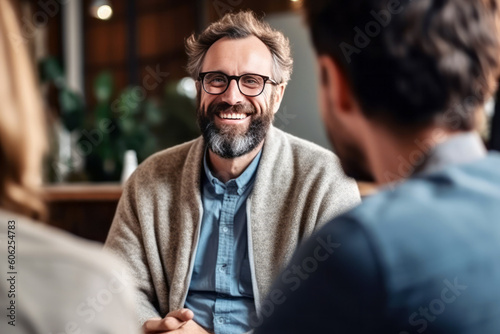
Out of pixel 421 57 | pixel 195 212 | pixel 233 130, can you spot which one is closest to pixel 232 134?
pixel 233 130

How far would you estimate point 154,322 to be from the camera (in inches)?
56.6

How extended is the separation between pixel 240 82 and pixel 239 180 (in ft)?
0.86

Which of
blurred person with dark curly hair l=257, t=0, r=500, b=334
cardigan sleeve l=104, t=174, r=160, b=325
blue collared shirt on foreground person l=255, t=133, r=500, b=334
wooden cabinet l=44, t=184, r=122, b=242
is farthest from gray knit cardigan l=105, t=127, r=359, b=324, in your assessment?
wooden cabinet l=44, t=184, r=122, b=242

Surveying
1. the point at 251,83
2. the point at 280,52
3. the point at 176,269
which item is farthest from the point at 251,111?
the point at 176,269

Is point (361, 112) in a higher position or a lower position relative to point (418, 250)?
higher

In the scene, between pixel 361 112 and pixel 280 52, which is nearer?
pixel 361 112

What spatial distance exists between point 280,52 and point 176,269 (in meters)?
0.64

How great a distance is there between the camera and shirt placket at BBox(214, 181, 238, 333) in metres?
1.46

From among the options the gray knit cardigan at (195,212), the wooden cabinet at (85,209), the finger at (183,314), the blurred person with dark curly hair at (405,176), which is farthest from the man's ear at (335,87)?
the wooden cabinet at (85,209)

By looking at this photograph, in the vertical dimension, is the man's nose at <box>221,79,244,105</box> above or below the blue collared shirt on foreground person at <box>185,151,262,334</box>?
above

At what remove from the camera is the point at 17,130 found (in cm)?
68

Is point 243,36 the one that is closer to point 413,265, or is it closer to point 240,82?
point 240,82

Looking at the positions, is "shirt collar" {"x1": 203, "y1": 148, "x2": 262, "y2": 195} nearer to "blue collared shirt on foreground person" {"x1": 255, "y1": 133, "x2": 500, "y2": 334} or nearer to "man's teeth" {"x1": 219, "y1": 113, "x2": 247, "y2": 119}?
"man's teeth" {"x1": 219, "y1": 113, "x2": 247, "y2": 119}

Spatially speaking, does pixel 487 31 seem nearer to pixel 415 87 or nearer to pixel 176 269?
pixel 415 87
